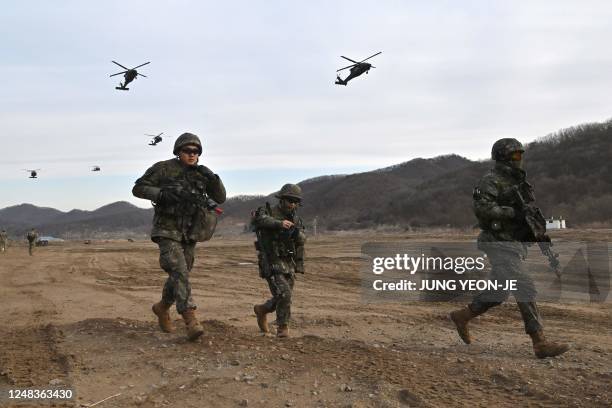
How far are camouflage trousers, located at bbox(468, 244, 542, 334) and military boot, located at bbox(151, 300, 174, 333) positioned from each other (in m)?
3.34

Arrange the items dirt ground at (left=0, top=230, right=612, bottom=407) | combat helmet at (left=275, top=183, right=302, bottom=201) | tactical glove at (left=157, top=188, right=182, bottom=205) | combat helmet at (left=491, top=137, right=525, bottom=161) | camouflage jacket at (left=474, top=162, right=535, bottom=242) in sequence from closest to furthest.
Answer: dirt ground at (left=0, top=230, right=612, bottom=407)
tactical glove at (left=157, top=188, right=182, bottom=205)
camouflage jacket at (left=474, top=162, right=535, bottom=242)
combat helmet at (left=491, top=137, right=525, bottom=161)
combat helmet at (left=275, top=183, right=302, bottom=201)

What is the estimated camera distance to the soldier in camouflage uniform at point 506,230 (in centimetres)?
574

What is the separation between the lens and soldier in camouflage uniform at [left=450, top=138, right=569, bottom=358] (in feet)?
18.8

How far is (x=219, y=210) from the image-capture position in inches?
234

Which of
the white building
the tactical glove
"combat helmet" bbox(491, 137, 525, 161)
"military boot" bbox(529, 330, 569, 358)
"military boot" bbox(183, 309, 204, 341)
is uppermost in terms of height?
"combat helmet" bbox(491, 137, 525, 161)

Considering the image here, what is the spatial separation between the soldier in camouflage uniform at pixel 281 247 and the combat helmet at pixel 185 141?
120 cm

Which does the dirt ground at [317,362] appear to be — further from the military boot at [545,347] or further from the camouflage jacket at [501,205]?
the camouflage jacket at [501,205]

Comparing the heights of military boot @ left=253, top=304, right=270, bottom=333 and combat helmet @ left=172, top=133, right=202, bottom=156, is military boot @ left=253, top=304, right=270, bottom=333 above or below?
below

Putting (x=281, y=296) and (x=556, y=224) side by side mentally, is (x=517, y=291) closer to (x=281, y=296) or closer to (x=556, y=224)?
(x=281, y=296)

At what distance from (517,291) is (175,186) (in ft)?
11.7

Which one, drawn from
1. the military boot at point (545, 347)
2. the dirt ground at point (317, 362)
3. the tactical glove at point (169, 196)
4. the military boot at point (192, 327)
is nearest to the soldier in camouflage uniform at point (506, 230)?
the military boot at point (545, 347)

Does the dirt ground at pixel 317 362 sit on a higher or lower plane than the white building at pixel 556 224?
lower

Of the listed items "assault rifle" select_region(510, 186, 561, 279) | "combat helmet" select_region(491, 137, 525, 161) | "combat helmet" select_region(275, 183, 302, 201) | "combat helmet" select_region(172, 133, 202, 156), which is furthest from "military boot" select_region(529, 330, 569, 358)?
"combat helmet" select_region(172, 133, 202, 156)

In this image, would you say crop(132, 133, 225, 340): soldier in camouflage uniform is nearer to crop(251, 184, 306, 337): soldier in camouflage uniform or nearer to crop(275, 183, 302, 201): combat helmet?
crop(251, 184, 306, 337): soldier in camouflage uniform
